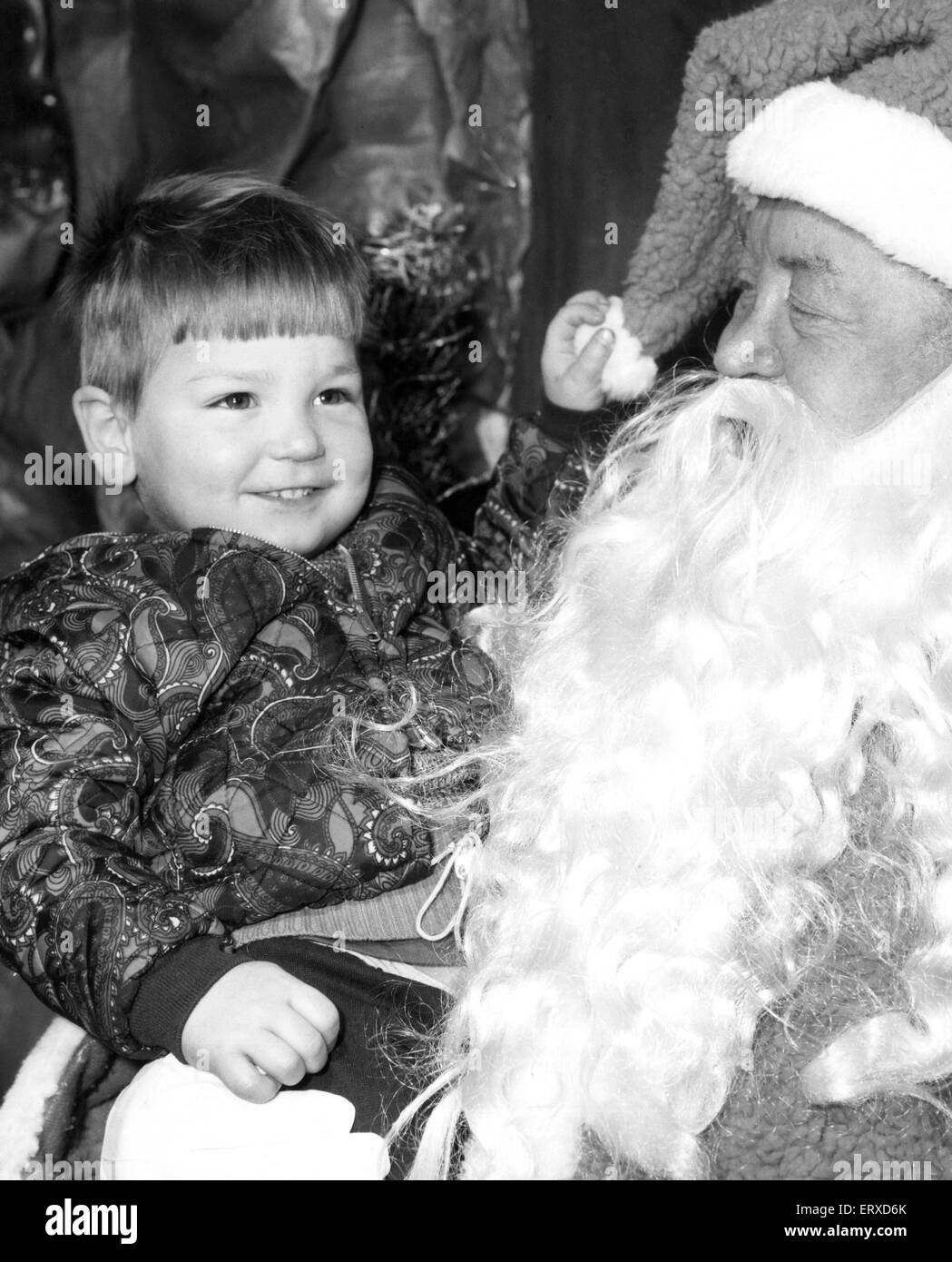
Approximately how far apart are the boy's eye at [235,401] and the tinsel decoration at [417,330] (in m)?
0.41

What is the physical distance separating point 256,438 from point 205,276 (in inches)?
7.8

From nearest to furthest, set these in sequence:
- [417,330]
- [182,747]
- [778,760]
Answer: [778,760] → [182,747] → [417,330]

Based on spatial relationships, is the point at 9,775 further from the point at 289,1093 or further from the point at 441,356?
the point at 441,356

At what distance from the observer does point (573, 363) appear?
66.3 inches

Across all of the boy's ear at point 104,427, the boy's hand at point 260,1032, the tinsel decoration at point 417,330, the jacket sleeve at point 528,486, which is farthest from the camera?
the tinsel decoration at point 417,330

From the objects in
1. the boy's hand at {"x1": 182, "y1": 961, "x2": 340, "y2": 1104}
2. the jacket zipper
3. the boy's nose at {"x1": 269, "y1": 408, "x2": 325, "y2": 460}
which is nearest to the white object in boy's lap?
the boy's hand at {"x1": 182, "y1": 961, "x2": 340, "y2": 1104}

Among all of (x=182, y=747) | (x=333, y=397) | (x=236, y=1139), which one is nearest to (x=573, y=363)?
(x=333, y=397)

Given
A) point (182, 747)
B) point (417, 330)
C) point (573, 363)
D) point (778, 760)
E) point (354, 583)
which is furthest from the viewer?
point (417, 330)

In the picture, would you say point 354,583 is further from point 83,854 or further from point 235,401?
point 83,854

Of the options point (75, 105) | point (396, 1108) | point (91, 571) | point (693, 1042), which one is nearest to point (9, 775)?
point (91, 571)

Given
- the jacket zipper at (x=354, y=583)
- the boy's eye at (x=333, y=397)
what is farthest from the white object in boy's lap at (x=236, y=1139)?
the boy's eye at (x=333, y=397)

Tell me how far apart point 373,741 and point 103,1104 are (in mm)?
511

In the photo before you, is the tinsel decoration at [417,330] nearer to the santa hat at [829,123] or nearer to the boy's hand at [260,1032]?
the santa hat at [829,123]

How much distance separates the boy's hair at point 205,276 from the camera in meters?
1.52
